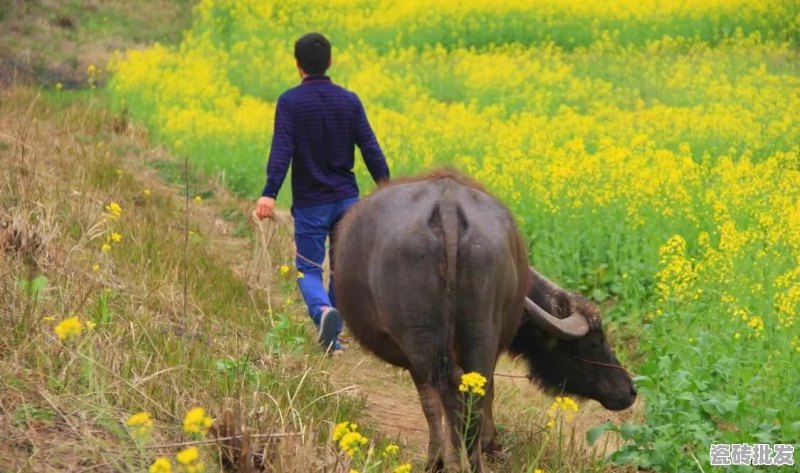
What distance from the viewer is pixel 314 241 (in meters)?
6.90

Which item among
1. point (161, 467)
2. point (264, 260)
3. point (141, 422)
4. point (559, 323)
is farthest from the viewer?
point (264, 260)

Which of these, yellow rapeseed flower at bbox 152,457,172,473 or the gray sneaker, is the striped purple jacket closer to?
the gray sneaker

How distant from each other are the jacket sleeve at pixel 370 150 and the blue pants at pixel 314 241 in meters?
0.22

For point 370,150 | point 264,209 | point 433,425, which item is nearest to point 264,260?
point 264,209

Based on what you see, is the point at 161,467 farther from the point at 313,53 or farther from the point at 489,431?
the point at 313,53

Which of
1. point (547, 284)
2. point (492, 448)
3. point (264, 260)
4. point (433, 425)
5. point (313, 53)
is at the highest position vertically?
point (313, 53)

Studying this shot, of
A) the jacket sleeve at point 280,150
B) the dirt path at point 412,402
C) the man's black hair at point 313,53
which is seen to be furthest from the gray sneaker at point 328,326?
the man's black hair at point 313,53

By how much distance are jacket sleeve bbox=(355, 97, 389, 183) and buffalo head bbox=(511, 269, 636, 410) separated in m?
1.14

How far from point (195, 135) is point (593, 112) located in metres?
4.13

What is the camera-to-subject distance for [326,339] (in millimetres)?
6566

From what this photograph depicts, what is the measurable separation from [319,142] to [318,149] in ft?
0.13

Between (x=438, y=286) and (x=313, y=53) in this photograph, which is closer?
(x=438, y=286)

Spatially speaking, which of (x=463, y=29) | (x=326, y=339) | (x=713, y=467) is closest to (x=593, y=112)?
(x=463, y=29)

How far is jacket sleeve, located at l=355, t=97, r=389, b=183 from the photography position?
22.1 feet
